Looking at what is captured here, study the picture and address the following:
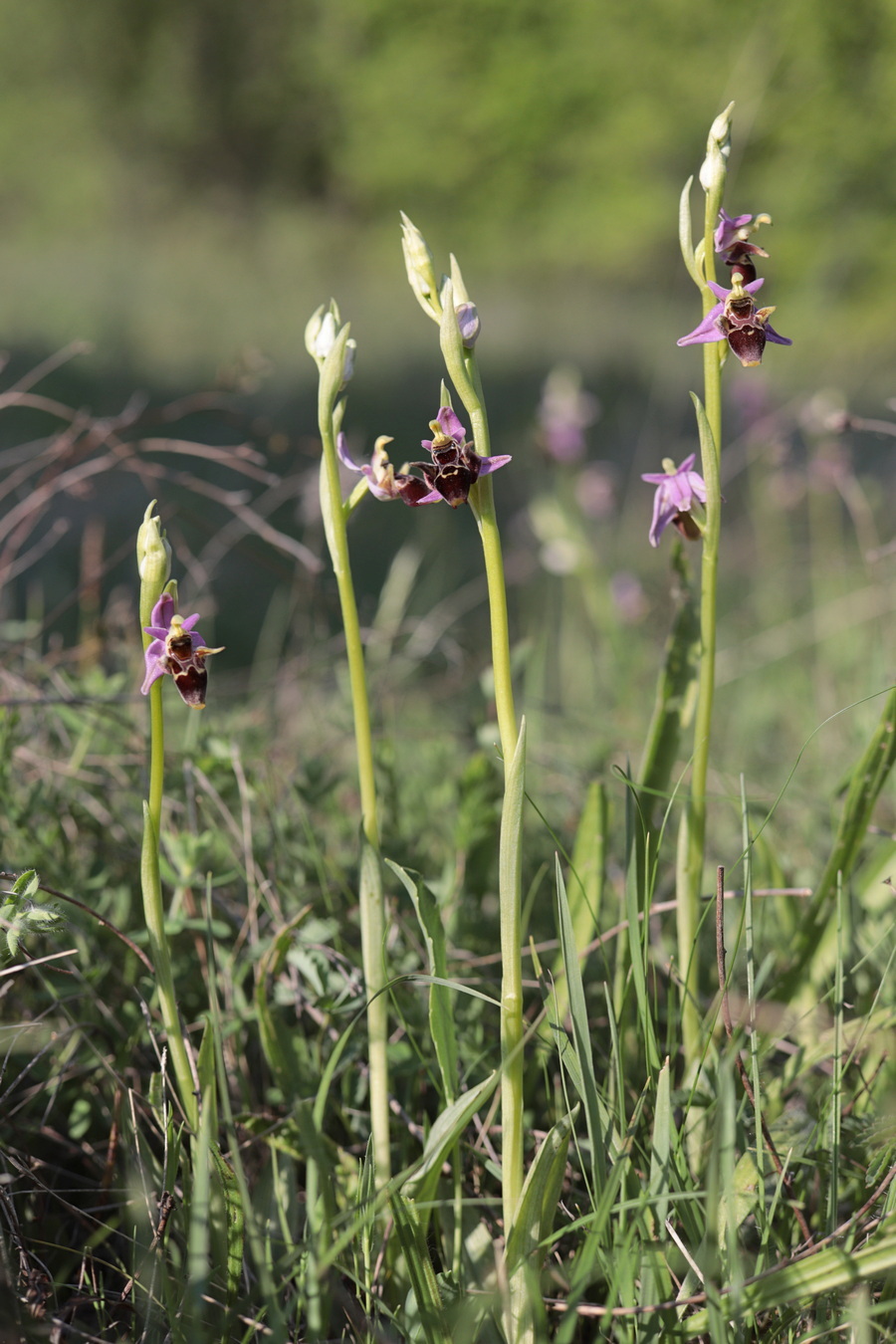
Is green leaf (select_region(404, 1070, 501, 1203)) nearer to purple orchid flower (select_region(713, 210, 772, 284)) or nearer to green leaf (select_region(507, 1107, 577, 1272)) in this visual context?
green leaf (select_region(507, 1107, 577, 1272))

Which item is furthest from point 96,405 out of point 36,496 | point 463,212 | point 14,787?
point 463,212

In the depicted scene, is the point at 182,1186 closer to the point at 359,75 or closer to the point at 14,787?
the point at 14,787

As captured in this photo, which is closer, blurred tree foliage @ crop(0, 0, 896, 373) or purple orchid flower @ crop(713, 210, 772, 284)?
purple orchid flower @ crop(713, 210, 772, 284)

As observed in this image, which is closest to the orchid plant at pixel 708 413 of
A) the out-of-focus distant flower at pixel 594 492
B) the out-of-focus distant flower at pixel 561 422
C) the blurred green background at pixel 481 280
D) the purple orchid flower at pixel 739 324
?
the purple orchid flower at pixel 739 324

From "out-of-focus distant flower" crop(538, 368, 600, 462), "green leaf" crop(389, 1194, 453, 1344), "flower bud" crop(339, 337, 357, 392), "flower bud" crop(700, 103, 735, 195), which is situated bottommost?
"green leaf" crop(389, 1194, 453, 1344)

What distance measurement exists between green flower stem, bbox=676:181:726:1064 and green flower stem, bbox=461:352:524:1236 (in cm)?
15

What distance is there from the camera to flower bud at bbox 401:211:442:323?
66 cm

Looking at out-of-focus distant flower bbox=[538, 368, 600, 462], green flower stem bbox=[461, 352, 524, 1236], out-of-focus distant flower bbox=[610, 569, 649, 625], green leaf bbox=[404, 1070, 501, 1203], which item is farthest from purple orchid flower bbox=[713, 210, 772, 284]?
out-of-focus distant flower bbox=[538, 368, 600, 462]

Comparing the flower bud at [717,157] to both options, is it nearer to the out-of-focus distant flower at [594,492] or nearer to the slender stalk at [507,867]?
the slender stalk at [507,867]

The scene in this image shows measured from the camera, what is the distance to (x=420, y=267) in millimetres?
667

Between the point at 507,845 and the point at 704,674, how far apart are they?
0.25 m

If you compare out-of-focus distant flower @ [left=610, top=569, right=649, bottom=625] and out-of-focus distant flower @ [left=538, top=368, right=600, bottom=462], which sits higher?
out-of-focus distant flower @ [left=538, top=368, right=600, bottom=462]

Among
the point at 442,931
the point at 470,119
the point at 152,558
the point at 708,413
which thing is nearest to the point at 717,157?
the point at 708,413

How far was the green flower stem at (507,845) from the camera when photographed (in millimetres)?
625
